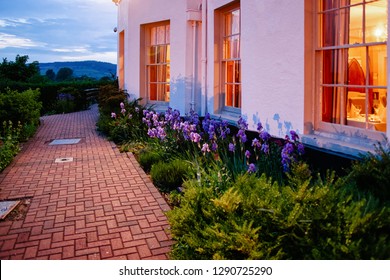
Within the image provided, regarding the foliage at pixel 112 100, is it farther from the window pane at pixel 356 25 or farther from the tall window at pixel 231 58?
the window pane at pixel 356 25

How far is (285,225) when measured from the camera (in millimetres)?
2686

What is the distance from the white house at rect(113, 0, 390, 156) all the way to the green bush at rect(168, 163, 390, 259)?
1.61m

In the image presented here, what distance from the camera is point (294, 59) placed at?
4938 millimetres

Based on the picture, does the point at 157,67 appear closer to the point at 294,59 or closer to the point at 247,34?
the point at 247,34

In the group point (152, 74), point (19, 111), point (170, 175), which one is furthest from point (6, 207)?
point (152, 74)

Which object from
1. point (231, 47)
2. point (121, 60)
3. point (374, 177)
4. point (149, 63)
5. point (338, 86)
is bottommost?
point (374, 177)

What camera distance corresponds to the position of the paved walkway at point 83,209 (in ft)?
11.8

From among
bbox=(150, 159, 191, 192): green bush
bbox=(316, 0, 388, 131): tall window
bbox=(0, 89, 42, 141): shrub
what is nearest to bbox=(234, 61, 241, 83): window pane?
bbox=(150, 159, 191, 192): green bush

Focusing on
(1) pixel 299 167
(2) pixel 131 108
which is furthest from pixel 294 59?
(2) pixel 131 108

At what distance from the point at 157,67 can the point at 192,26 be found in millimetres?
1821

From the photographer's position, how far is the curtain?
440 centimetres

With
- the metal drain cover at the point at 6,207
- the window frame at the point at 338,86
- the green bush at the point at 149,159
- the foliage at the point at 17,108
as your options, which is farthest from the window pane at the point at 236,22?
the foliage at the point at 17,108

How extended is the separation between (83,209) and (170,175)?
1.30 metres

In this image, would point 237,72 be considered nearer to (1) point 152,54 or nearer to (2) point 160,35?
(2) point 160,35
